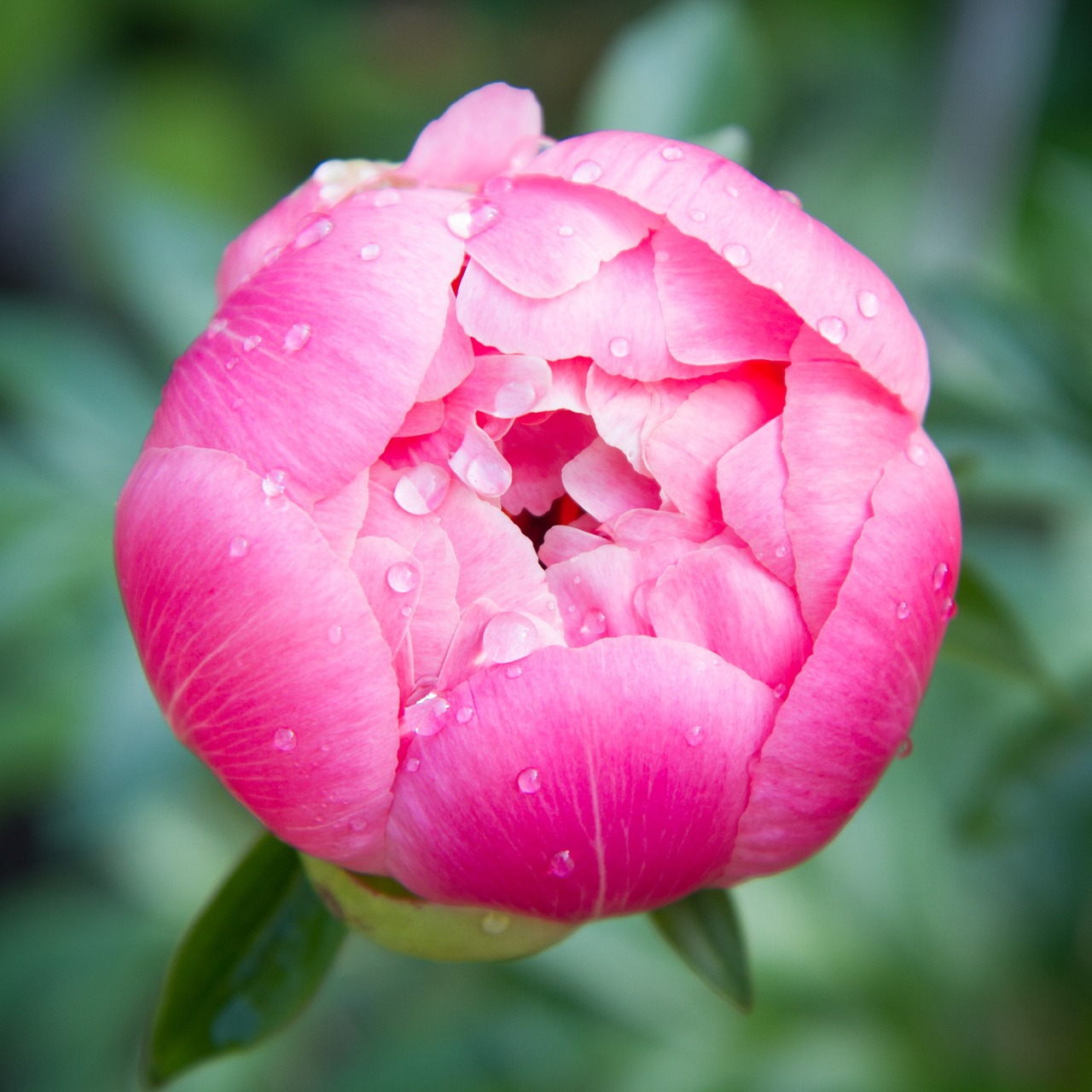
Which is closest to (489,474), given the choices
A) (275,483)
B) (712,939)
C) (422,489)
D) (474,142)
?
(422,489)

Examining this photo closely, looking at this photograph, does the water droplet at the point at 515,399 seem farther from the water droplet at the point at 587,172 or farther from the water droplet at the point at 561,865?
the water droplet at the point at 561,865

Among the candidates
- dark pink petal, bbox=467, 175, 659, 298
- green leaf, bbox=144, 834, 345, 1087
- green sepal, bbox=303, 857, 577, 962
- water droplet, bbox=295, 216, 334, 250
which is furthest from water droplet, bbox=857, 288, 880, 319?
green leaf, bbox=144, 834, 345, 1087

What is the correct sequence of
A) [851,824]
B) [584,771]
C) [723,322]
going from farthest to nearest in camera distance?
1. [851,824]
2. [723,322]
3. [584,771]

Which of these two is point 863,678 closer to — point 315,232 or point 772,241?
point 772,241

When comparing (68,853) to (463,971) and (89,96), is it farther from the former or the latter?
(89,96)

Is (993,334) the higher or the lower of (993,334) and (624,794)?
the lower

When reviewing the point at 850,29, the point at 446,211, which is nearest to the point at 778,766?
the point at 446,211
